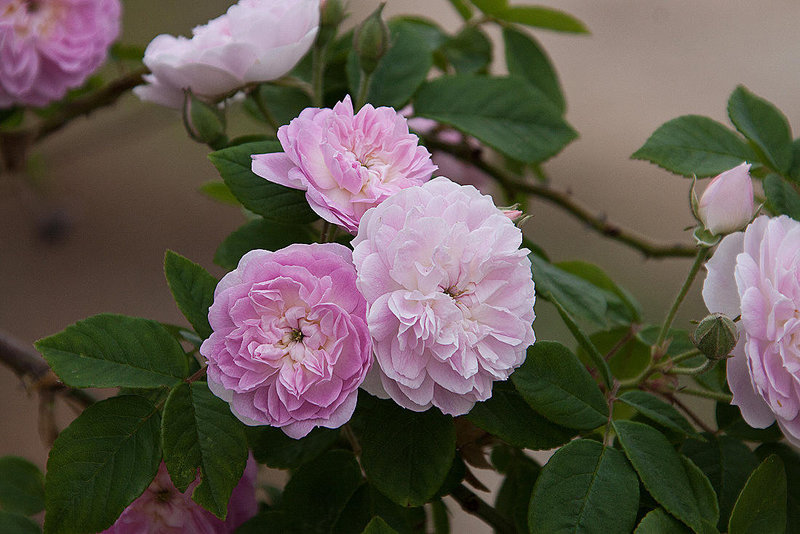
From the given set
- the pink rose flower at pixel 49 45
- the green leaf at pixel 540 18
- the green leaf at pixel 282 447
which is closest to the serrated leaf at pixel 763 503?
the green leaf at pixel 282 447

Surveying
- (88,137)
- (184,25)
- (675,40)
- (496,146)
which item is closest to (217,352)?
(496,146)

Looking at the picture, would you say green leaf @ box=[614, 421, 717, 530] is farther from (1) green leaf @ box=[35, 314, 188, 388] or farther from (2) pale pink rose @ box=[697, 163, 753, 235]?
(1) green leaf @ box=[35, 314, 188, 388]

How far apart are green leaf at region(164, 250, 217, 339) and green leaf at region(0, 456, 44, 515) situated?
11.2 inches

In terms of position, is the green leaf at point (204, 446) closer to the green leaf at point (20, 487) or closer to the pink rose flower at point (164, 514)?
the pink rose flower at point (164, 514)

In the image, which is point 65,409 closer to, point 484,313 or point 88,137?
point 88,137

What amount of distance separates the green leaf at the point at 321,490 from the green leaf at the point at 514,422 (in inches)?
4.3

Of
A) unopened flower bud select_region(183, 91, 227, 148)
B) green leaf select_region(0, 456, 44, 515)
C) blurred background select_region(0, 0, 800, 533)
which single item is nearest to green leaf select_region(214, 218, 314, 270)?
unopened flower bud select_region(183, 91, 227, 148)

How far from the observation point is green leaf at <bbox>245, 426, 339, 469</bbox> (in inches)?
18.0

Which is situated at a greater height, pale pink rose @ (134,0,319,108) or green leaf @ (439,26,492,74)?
pale pink rose @ (134,0,319,108)

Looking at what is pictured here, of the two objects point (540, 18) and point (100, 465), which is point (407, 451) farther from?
point (540, 18)

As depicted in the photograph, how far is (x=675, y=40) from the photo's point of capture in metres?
Result: 2.30

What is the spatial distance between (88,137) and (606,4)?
158 centimetres

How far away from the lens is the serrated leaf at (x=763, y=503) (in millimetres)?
390

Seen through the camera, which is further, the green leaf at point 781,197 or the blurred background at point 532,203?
the blurred background at point 532,203
